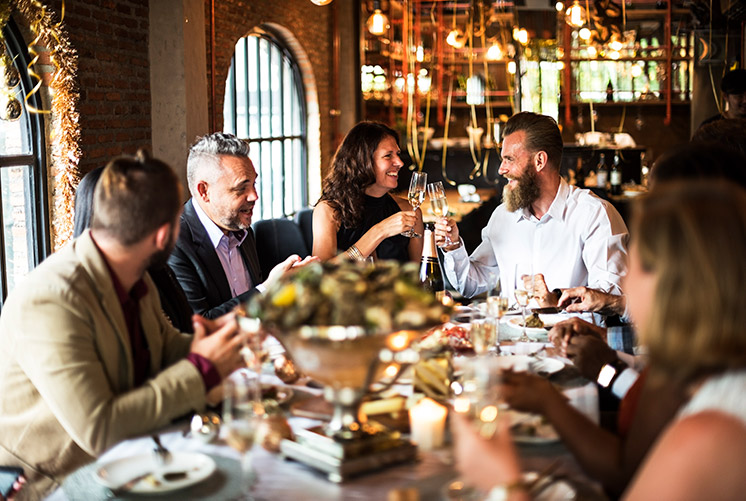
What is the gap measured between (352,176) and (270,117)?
13.6 ft

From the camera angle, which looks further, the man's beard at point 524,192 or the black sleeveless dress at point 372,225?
the black sleeveless dress at point 372,225

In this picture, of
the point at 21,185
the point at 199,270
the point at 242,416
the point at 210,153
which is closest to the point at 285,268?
the point at 199,270

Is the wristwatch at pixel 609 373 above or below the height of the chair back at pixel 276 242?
below

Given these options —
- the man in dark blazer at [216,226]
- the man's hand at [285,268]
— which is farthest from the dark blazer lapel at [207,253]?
the man's hand at [285,268]

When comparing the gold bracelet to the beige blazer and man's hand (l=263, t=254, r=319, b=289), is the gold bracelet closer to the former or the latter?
man's hand (l=263, t=254, r=319, b=289)

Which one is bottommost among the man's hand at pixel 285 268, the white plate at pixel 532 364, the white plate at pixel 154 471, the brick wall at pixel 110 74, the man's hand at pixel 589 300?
the white plate at pixel 154 471

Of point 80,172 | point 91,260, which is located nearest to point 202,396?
point 91,260

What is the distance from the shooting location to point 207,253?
3410 millimetres

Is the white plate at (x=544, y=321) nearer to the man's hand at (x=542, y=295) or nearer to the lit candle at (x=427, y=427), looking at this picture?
the man's hand at (x=542, y=295)

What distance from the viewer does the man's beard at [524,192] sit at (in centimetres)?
391

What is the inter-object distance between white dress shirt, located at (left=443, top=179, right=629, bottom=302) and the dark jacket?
1.10 m

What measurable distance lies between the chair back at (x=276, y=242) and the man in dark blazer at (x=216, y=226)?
96 cm

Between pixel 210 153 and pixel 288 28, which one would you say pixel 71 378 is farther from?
pixel 288 28

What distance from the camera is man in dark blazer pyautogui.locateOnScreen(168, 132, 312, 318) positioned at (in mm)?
3346
